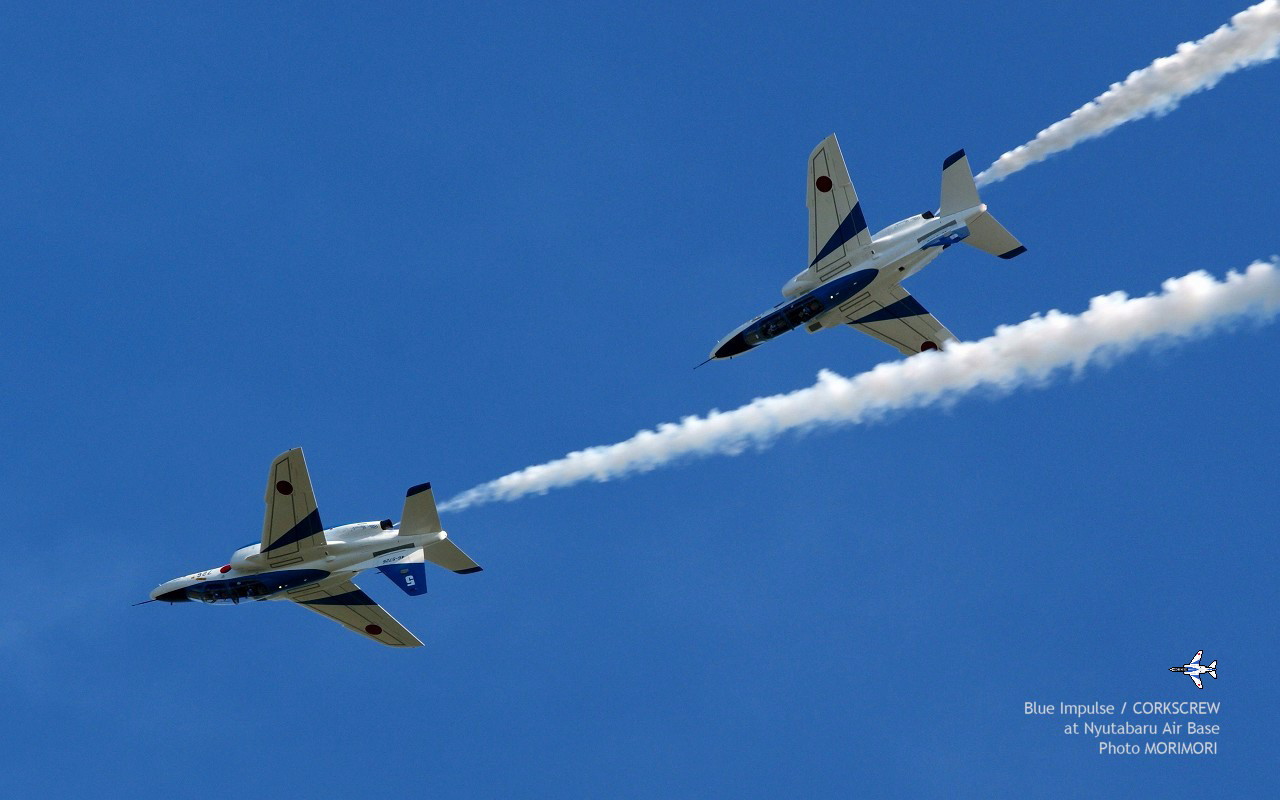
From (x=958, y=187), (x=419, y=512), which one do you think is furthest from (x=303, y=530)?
(x=958, y=187)

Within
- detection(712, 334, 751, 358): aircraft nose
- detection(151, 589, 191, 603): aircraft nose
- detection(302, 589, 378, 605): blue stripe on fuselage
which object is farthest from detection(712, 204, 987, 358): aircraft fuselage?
detection(151, 589, 191, 603): aircraft nose

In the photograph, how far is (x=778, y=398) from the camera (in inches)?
2368

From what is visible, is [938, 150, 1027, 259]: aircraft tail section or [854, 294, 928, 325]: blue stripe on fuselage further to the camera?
[854, 294, 928, 325]: blue stripe on fuselage

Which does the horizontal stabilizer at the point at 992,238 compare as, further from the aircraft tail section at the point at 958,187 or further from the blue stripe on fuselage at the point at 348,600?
A: the blue stripe on fuselage at the point at 348,600

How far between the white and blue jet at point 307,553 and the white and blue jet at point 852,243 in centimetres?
1269

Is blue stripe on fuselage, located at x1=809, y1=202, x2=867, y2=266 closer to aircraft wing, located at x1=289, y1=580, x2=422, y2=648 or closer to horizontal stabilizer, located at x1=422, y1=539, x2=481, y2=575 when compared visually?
horizontal stabilizer, located at x1=422, y1=539, x2=481, y2=575

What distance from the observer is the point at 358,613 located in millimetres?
65250

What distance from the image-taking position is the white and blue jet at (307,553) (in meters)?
58.8

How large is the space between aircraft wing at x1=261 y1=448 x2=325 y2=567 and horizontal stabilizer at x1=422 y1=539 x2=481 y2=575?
160 inches

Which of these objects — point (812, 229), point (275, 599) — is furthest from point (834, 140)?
point (275, 599)

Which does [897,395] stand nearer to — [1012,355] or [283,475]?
[1012,355]

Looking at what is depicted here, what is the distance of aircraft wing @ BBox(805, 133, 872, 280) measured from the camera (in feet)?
196

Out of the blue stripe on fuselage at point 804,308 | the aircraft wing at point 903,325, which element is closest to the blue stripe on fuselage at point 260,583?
the blue stripe on fuselage at point 804,308

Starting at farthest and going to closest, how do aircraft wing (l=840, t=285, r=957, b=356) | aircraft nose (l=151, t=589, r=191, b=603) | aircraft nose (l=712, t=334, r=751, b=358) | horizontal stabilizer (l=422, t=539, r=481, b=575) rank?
aircraft wing (l=840, t=285, r=957, b=356) < aircraft nose (l=151, t=589, r=191, b=603) < aircraft nose (l=712, t=334, r=751, b=358) < horizontal stabilizer (l=422, t=539, r=481, b=575)
